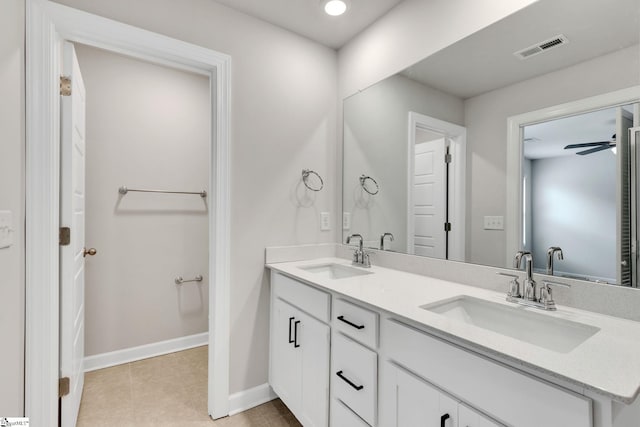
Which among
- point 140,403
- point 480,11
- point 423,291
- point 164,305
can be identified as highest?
point 480,11

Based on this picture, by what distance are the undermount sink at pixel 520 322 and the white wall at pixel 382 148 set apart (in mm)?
612

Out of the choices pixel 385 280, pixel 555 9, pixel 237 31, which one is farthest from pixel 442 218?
pixel 237 31

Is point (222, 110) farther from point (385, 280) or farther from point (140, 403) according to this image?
point (140, 403)

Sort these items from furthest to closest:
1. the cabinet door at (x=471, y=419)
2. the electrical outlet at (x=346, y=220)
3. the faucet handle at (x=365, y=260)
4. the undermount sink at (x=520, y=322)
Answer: the electrical outlet at (x=346, y=220)
the faucet handle at (x=365, y=260)
the undermount sink at (x=520, y=322)
the cabinet door at (x=471, y=419)

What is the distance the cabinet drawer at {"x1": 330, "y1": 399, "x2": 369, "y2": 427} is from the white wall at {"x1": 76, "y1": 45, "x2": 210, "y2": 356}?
5.85 feet

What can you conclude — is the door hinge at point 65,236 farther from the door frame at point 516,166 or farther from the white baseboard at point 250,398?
the door frame at point 516,166

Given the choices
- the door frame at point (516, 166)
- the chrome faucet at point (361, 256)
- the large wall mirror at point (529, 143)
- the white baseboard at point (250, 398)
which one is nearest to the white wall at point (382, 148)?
the large wall mirror at point (529, 143)

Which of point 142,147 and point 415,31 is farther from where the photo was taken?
point 142,147

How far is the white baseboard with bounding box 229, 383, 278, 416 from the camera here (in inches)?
72.1

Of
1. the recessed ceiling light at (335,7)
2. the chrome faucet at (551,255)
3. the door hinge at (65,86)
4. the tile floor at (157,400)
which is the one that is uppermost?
the recessed ceiling light at (335,7)

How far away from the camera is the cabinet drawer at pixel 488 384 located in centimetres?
A: 67

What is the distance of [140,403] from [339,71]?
2.60 metres

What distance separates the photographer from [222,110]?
179 cm

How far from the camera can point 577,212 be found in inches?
45.5
